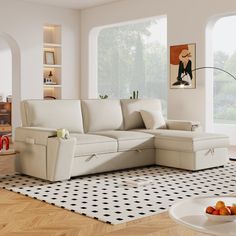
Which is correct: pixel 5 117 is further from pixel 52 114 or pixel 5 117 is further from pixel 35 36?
pixel 52 114

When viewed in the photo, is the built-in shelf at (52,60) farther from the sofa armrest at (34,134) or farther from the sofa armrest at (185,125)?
the sofa armrest at (34,134)

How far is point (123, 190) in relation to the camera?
4598 millimetres

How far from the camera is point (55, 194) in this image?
14.5ft

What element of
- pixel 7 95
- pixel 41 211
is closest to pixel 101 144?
pixel 41 211

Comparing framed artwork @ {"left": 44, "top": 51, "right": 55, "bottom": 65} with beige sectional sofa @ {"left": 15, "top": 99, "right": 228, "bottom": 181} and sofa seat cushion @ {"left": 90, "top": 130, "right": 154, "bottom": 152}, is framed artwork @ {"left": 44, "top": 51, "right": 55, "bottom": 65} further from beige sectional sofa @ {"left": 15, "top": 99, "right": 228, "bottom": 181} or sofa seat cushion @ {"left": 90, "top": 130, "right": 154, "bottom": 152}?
sofa seat cushion @ {"left": 90, "top": 130, "right": 154, "bottom": 152}

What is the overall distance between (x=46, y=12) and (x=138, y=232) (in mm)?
6703

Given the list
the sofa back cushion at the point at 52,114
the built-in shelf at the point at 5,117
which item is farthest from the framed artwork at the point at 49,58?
the sofa back cushion at the point at 52,114

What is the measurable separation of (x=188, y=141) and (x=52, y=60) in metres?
4.71

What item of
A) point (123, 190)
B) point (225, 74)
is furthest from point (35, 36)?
point (123, 190)

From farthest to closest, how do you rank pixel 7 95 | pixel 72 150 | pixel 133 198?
pixel 7 95 → pixel 72 150 → pixel 133 198

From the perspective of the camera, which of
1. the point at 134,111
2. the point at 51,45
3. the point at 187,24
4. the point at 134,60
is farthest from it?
the point at 134,60

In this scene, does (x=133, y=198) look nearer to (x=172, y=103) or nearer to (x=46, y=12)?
(x=172, y=103)

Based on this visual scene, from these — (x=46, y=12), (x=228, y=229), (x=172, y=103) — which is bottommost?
(x=228, y=229)

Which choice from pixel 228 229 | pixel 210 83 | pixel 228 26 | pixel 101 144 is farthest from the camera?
pixel 228 26
